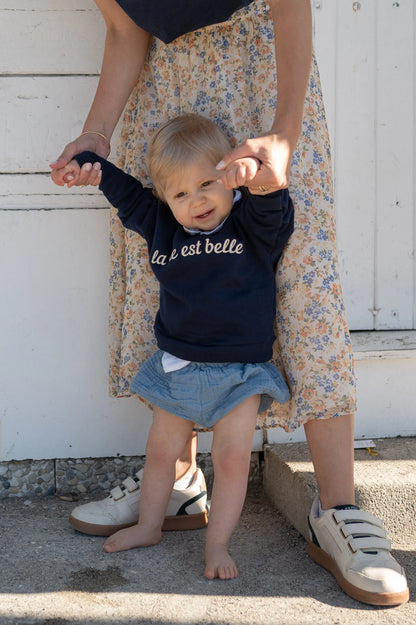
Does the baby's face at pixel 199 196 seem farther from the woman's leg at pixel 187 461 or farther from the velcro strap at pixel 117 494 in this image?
the velcro strap at pixel 117 494

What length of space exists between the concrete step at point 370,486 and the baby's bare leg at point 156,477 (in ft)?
1.34

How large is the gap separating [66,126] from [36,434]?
3.31 feet

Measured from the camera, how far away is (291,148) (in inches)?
71.7

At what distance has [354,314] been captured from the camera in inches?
107

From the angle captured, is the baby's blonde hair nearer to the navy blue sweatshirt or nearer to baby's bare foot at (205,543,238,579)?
the navy blue sweatshirt

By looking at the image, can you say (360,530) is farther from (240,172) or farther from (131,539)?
(240,172)

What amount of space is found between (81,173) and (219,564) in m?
1.06

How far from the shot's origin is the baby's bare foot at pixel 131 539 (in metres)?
2.10

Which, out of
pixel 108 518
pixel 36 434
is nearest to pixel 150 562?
pixel 108 518

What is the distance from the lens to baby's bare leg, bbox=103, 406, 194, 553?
2109 millimetres

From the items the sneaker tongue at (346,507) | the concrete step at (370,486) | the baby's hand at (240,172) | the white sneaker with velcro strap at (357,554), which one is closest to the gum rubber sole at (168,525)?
the concrete step at (370,486)

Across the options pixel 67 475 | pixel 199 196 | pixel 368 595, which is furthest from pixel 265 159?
pixel 67 475

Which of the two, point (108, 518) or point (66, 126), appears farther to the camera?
point (66, 126)

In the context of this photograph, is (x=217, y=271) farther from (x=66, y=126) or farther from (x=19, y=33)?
(x=19, y=33)
